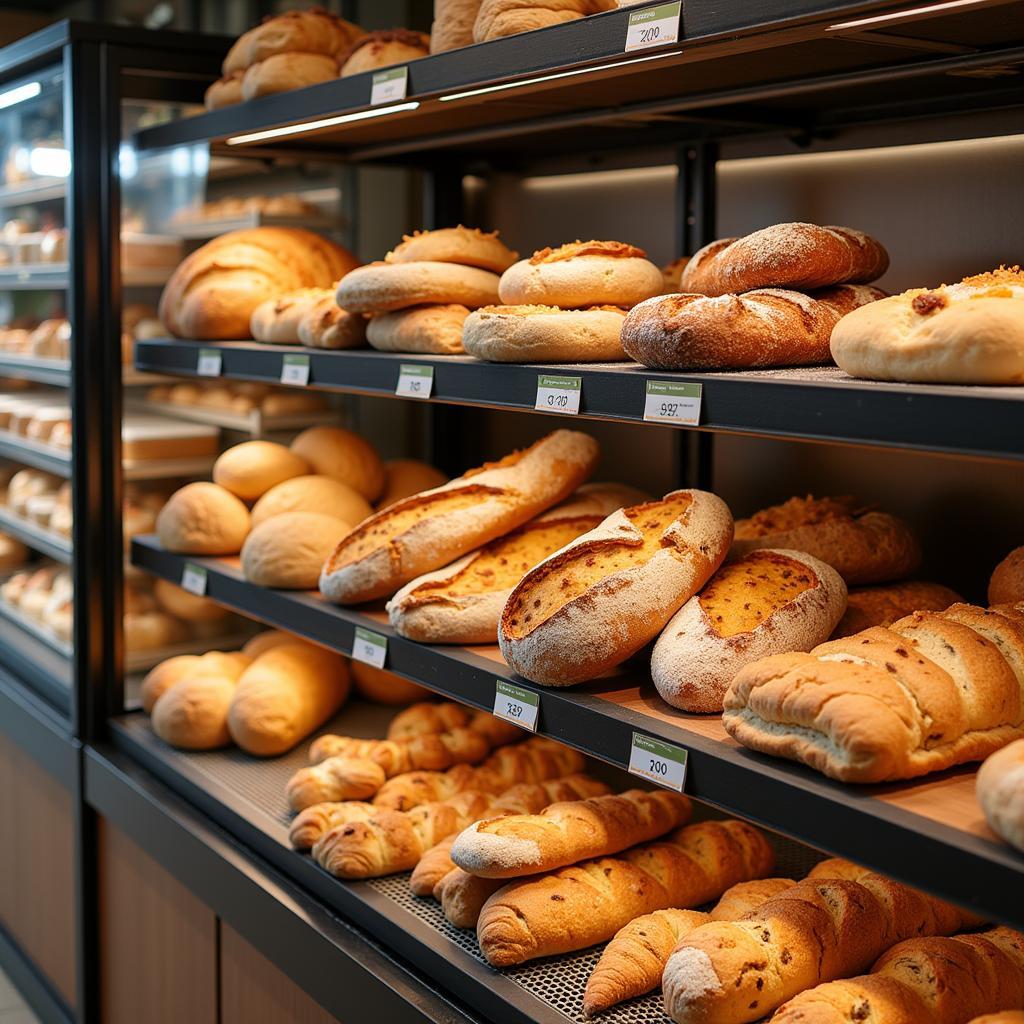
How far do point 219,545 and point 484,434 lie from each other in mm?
774

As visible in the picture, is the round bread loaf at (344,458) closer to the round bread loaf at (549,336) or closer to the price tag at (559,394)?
the round bread loaf at (549,336)

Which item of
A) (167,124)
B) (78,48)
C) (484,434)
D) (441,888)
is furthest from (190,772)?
(78,48)

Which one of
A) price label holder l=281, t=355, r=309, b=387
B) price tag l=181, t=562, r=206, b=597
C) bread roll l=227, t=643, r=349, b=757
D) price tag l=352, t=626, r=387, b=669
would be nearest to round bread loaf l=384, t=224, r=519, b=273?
price label holder l=281, t=355, r=309, b=387

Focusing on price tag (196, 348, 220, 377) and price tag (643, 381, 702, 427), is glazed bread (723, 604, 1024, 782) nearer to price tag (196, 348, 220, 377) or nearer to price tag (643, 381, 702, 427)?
price tag (643, 381, 702, 427)

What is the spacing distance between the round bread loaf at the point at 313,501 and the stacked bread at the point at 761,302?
110 centimetres

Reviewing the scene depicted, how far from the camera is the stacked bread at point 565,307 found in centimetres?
192

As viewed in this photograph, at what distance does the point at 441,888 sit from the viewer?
208cm

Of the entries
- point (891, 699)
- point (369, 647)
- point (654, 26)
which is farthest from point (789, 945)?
point (654, 26)

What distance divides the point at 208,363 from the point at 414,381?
2.67 feet

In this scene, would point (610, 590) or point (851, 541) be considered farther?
point (851, 541)

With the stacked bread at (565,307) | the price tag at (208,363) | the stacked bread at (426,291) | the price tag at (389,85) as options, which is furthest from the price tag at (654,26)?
the price tag at (208,363)

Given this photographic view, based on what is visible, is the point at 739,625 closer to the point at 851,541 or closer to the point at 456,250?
the point at 851,541

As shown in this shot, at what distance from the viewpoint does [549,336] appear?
1912 mm

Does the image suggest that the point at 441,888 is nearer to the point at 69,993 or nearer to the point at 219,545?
the point at 219,545
